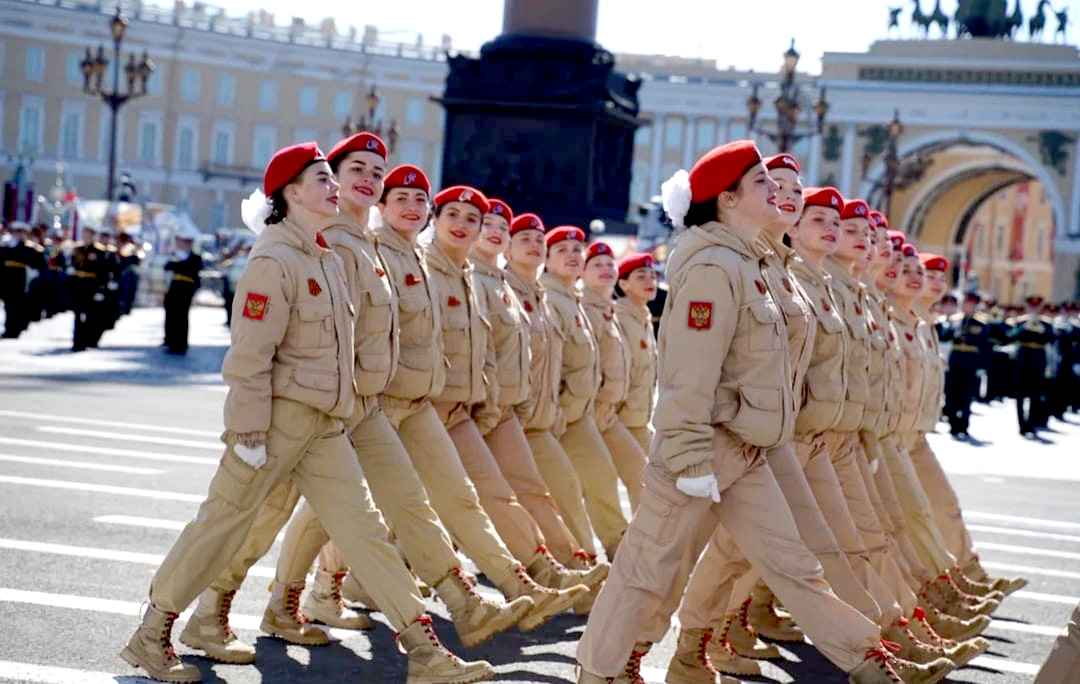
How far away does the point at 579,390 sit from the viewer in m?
10.4

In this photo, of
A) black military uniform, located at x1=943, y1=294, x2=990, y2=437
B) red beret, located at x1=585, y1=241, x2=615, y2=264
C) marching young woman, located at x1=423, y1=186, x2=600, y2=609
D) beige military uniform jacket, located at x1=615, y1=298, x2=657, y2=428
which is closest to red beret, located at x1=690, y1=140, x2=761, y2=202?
marching young woman, located at x1=423, y1=186, x2=600, y2=609

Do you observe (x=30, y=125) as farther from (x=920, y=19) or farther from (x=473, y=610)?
Answer: (x=473, y=610)

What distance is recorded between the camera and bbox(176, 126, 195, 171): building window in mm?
87875

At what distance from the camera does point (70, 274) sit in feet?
117

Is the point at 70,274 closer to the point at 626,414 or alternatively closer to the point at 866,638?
the point at 626,414

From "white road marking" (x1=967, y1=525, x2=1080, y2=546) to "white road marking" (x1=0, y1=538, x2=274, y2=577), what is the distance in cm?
636

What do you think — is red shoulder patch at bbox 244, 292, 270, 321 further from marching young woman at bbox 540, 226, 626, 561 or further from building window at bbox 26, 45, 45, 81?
building window at bbox 26, 45, 45, 81

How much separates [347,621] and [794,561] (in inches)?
107

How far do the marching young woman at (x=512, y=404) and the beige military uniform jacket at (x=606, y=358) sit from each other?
4.29 ft

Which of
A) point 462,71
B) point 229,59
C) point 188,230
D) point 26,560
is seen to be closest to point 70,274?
point 462,71

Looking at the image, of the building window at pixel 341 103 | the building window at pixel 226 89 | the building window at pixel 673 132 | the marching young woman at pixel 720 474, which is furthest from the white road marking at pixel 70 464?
the building window at pixel 341 103

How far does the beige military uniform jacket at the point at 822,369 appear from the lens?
7.72 meters

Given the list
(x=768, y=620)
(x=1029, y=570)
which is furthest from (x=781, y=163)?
(x=1029, y=570)

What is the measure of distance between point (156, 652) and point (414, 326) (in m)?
1.99
